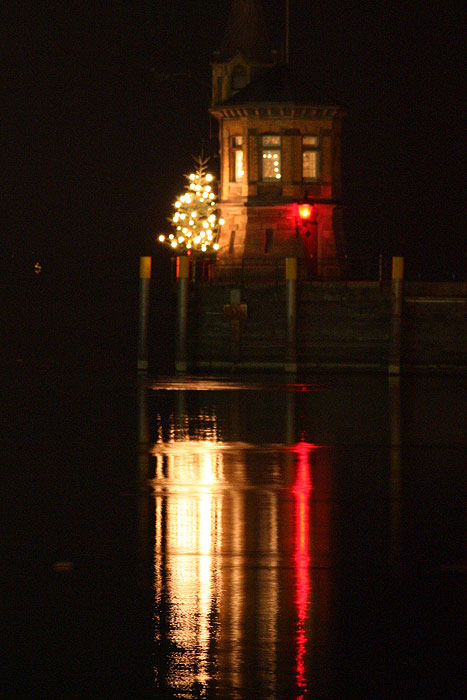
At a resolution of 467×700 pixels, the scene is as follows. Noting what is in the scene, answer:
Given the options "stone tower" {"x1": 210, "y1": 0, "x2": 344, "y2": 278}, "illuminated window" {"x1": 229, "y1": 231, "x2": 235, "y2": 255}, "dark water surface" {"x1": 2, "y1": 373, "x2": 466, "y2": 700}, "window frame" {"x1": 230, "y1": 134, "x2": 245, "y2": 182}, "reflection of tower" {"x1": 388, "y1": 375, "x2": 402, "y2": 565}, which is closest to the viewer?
"dark water surface" {"x1": 2, "y1": 373, "x2": 466, "y2": 700}

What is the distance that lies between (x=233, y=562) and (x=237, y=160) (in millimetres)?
43072

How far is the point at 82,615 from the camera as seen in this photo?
11148 millimetres

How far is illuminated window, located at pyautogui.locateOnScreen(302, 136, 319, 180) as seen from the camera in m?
54.8

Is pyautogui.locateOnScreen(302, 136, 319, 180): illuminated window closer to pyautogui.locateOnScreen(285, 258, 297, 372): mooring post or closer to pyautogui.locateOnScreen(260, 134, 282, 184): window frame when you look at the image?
pyautogui.locateOnScreen(260, 134, 282, 184): window frame

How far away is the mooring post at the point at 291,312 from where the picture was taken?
4412 cm

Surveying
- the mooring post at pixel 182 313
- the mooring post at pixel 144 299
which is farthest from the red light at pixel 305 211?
the mooring post at pixel 144 299

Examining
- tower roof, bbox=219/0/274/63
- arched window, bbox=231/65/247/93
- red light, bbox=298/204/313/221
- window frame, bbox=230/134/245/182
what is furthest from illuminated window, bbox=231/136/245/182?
tower roof, bbox=219/0/274/63

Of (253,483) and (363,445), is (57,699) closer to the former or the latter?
(253,483)

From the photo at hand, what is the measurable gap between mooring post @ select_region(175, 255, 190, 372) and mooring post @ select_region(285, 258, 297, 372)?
2995mm

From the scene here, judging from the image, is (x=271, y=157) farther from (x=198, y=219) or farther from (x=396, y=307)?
(x=396, y=307)

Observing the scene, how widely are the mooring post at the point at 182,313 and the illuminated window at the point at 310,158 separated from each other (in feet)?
37.7

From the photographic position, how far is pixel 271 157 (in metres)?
54.8

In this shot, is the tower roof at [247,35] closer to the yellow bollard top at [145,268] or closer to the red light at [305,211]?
the red light at [305,211]

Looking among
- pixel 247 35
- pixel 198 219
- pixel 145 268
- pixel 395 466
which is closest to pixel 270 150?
pixel 198 219
